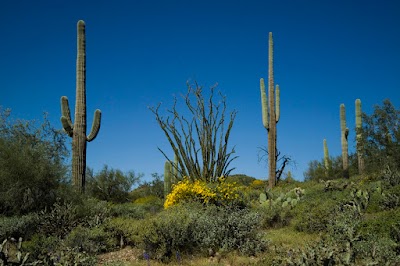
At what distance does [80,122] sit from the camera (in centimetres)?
1580

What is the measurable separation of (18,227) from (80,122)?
22.4 ft

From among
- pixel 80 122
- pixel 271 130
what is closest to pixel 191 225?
pixel 80 122

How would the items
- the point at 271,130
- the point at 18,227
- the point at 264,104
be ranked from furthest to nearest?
1. the point at 264,104
2. the point at 271,130
3. the point at 18,227

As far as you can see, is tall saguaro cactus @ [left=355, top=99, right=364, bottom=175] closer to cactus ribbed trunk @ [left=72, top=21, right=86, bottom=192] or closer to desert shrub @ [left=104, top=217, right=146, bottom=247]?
cactus ribbed trunk @ [left=72, top=21, right=86, bottom=192]

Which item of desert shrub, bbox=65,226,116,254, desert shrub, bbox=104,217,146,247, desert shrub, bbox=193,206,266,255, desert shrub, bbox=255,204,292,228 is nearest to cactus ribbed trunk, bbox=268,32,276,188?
desert shrub, bbox=255,204,292,228

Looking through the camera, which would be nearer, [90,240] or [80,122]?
[90,240]

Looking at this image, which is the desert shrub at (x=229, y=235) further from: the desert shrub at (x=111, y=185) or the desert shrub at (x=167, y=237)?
the desert shrub at (x=111, y=185)

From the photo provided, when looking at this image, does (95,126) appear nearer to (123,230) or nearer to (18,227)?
(18,227)

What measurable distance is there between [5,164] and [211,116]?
7.10m

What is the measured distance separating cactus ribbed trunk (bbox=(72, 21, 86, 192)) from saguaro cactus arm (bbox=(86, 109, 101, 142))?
562mm

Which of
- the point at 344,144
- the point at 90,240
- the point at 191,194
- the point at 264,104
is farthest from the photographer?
the point at 344,144

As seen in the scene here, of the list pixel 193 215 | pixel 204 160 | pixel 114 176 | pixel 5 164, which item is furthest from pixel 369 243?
pixel 114 176

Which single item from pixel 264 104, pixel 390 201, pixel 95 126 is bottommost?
pixel 390 201

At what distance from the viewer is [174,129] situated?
1555cm
